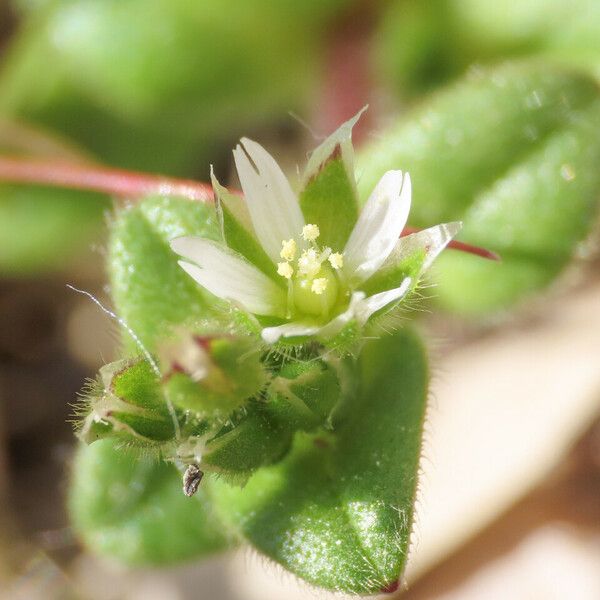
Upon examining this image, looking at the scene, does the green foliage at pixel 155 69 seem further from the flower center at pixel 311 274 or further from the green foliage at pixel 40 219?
the flower center at pixel 311 274

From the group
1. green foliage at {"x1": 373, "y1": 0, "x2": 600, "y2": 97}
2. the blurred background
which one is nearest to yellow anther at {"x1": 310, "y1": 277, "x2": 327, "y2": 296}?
the blurred background

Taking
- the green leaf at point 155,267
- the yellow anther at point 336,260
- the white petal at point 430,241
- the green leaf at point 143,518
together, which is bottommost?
the green leaf at point 143,518

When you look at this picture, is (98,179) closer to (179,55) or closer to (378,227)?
(179,55)

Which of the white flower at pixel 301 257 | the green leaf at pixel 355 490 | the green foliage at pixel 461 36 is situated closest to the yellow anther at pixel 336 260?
the white flower at pixel 301 257

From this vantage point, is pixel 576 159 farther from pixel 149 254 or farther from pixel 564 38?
pixel 149 254

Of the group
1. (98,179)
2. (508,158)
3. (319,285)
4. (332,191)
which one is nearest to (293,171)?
(98,179)

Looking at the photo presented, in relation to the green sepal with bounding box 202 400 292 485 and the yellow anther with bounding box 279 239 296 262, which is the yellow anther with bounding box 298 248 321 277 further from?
the green sepal with bounding box 202 400 292 485

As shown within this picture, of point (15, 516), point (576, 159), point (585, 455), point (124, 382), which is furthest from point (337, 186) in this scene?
point (15, 516)
